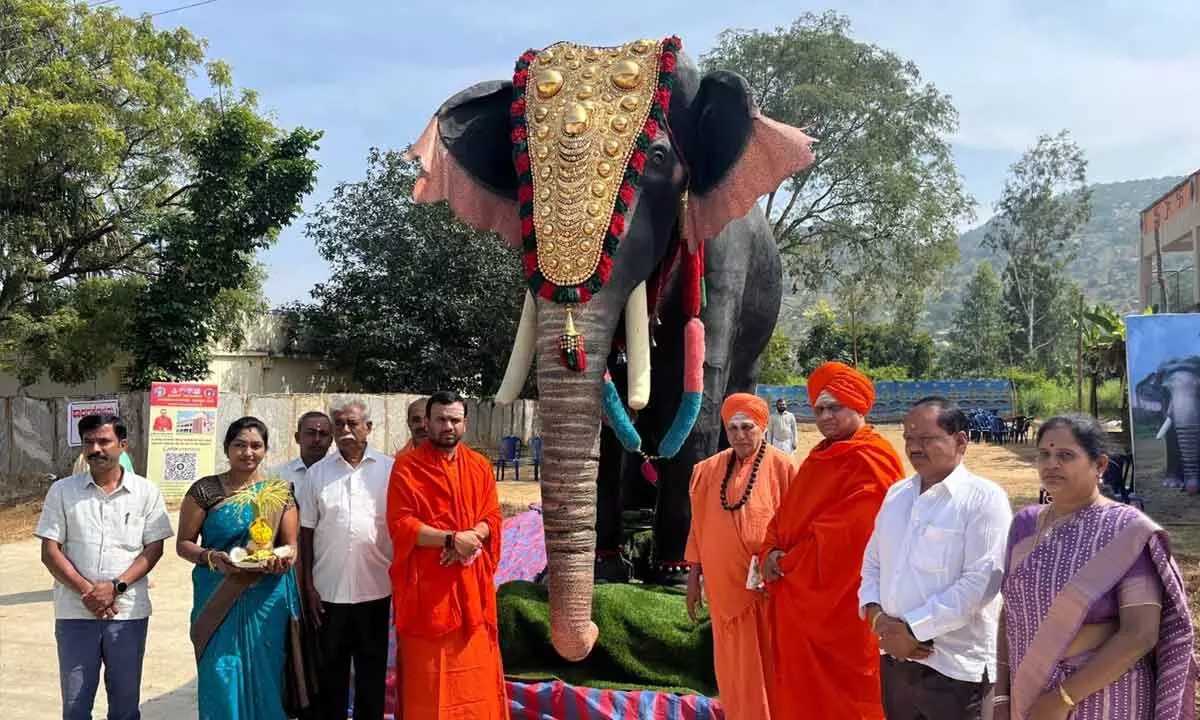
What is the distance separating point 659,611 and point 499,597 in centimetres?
74

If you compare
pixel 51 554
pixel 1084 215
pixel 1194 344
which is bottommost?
pixel 51 554

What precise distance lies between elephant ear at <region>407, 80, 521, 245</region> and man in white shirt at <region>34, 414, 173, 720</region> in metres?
1.78

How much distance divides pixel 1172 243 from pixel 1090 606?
26.8 metres

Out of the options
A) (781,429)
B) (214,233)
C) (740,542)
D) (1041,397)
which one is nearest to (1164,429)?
(781,429)

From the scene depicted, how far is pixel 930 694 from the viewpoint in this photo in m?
2.93

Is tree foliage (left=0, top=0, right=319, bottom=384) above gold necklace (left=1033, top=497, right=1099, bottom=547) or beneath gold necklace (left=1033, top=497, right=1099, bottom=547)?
above

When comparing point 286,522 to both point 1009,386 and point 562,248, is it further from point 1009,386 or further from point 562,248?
point 1009,386

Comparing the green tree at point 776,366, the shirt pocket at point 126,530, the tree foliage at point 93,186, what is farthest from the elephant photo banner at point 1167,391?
the green tree at point 776,366

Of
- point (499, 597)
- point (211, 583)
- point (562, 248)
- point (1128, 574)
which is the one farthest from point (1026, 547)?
point (211, 583)

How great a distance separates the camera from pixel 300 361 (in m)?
23.4

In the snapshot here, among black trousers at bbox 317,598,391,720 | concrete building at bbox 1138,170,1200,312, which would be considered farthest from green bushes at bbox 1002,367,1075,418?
black trousers at bbox 317,598,391,720

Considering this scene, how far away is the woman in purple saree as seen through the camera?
7.51 ft

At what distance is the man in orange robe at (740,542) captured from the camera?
3729 mm

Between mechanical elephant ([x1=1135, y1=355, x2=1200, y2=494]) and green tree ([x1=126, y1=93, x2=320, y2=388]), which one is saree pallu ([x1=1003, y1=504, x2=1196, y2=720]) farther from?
green tree ([x1=126, y1=93, x2=320, y2=388])
